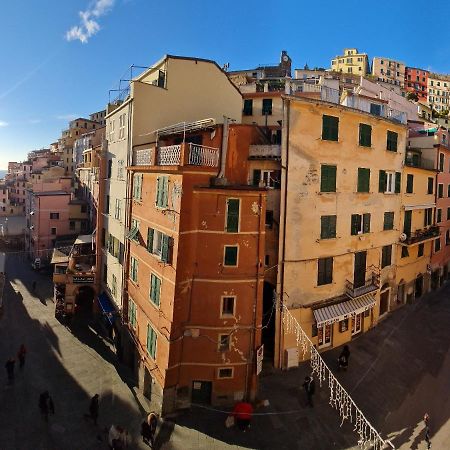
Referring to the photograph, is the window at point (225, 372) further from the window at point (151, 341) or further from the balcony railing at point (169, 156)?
the balcony railing at point (169, 156)

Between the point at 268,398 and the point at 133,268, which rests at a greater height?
the point at 133,268

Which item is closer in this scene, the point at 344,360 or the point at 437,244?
the point at 344,360

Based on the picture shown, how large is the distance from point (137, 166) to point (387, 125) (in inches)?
758

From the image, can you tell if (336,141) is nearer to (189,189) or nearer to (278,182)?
(278,182)

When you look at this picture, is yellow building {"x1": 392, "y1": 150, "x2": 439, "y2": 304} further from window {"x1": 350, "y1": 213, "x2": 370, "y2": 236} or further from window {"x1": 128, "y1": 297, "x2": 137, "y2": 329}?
window {"x1": 128, "y1": 297, "x2": 137, "y2": 329}

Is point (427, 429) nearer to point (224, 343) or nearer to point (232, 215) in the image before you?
point (224, 343)

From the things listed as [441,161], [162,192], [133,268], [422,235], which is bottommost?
[133,268]

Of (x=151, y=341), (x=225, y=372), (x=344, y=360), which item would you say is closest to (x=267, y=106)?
(x=344, y=360)

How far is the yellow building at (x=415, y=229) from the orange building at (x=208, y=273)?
692 inches

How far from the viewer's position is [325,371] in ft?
72.3

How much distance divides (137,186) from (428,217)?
28.5 m

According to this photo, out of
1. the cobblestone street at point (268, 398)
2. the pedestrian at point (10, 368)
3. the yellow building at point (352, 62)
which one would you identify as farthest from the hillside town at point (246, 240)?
the yellow building at point (352, 62)

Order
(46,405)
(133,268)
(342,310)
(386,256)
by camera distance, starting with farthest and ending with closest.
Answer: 1. (386,256)
2. (133,268)
3. (342,310)
4. (46,405)

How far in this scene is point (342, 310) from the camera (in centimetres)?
2375
